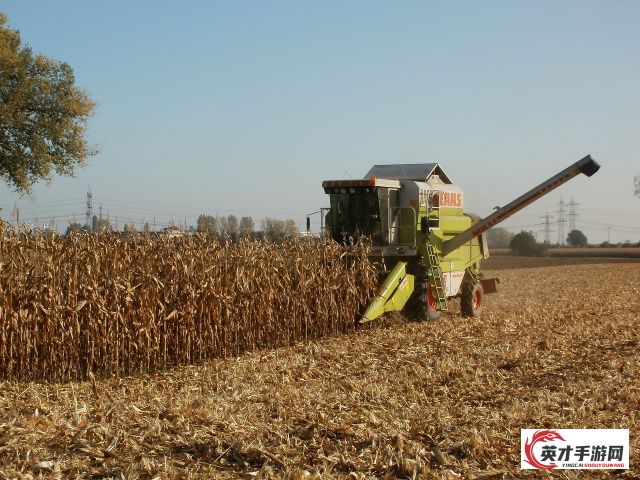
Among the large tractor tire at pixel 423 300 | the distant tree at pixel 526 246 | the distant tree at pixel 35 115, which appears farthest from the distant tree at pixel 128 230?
the distant tree at pixel 526 246

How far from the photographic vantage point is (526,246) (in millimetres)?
65375

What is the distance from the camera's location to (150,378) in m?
10.5

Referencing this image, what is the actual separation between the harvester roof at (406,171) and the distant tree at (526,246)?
49.2 metres

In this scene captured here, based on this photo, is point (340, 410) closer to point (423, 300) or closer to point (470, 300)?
point (423, 300)

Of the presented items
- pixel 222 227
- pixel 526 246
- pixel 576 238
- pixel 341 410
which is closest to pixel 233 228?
pixel 222 227

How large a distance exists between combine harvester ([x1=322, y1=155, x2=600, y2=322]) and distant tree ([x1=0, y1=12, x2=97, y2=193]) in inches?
542

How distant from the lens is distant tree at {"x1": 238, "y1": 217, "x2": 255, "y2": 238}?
44.8ft

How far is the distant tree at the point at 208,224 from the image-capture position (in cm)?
1286

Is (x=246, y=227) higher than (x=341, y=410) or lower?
higher

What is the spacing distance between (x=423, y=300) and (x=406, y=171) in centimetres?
305

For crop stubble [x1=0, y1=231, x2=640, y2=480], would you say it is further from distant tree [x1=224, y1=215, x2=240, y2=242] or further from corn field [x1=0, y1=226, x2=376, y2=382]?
distant tree [x1=224, y1=215, x2=240, y2=242]

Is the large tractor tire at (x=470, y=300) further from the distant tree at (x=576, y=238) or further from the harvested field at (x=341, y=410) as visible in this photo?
the distant tree at (x=576, y=238)

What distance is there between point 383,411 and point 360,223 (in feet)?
28.1

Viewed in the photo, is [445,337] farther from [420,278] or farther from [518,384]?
[518,384]
